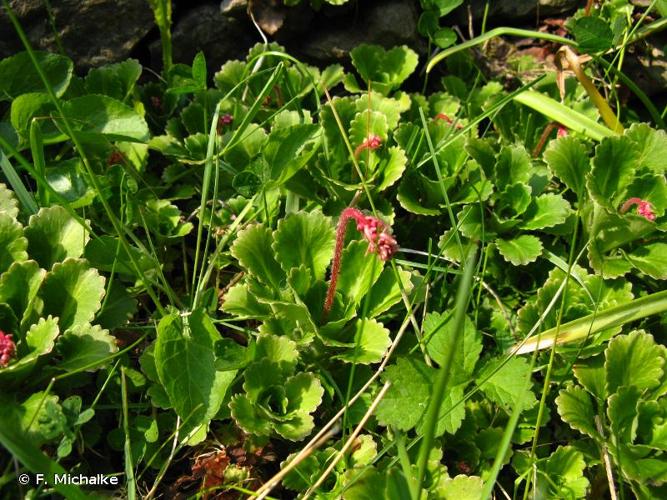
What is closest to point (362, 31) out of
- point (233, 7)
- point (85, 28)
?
point (233, 7)

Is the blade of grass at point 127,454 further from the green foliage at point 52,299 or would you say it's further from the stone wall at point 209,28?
the stone wall at point 209,28

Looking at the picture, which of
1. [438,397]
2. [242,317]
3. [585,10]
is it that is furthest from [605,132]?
[438,397]

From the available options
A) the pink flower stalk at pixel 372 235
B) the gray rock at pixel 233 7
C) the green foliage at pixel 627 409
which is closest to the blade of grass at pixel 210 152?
the pink flower stalk at pixel 372 235

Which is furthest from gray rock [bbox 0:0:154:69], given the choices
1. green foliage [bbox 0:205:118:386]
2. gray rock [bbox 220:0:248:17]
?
green foliage [bbox 0:205:118:386]

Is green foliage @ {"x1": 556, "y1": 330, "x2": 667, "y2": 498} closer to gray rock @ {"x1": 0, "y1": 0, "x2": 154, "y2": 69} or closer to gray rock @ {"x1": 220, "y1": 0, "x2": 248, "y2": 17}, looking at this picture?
gray rock @ {"x1": 220, "y1": 0, "x2": 248, "y2": 17}

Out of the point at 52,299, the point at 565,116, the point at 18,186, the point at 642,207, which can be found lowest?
the point at 642,207

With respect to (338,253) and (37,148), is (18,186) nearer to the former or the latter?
(37,148)
